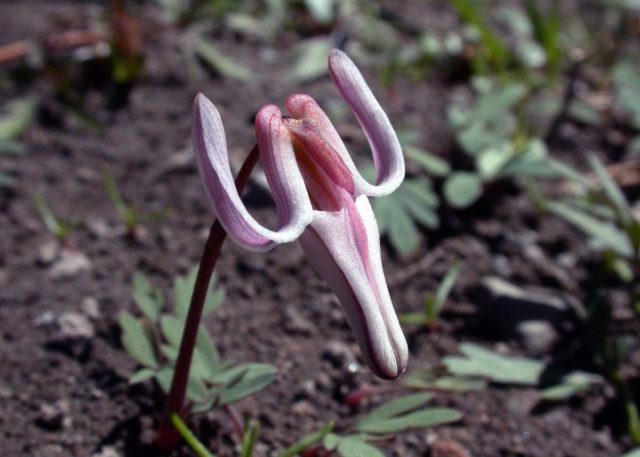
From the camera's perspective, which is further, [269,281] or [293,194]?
[269,281]

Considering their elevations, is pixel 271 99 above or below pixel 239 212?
above

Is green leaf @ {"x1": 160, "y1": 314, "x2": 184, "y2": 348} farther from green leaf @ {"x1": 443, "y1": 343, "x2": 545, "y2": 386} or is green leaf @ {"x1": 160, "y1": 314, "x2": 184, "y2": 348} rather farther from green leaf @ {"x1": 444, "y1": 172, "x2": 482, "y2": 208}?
green leaf @ {"x1": 444, "y1": 172, "x2": 482, "y2": 208}

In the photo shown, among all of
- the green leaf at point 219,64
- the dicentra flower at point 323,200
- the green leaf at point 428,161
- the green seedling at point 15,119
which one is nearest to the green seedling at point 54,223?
the green seedling at point 15,119

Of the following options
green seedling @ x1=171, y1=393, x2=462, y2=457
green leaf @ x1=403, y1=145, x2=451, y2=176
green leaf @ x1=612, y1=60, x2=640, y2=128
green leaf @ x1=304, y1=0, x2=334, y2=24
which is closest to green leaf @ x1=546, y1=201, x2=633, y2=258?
green leaf @ x1=403, y1=145, x2=451, y2=176

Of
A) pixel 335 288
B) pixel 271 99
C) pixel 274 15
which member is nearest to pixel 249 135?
pixel 271 99

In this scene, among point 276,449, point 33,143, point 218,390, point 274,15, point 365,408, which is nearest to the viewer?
point 218,390

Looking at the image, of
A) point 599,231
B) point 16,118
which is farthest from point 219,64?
point 599,231

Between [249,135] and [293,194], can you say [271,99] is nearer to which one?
[249,135]
